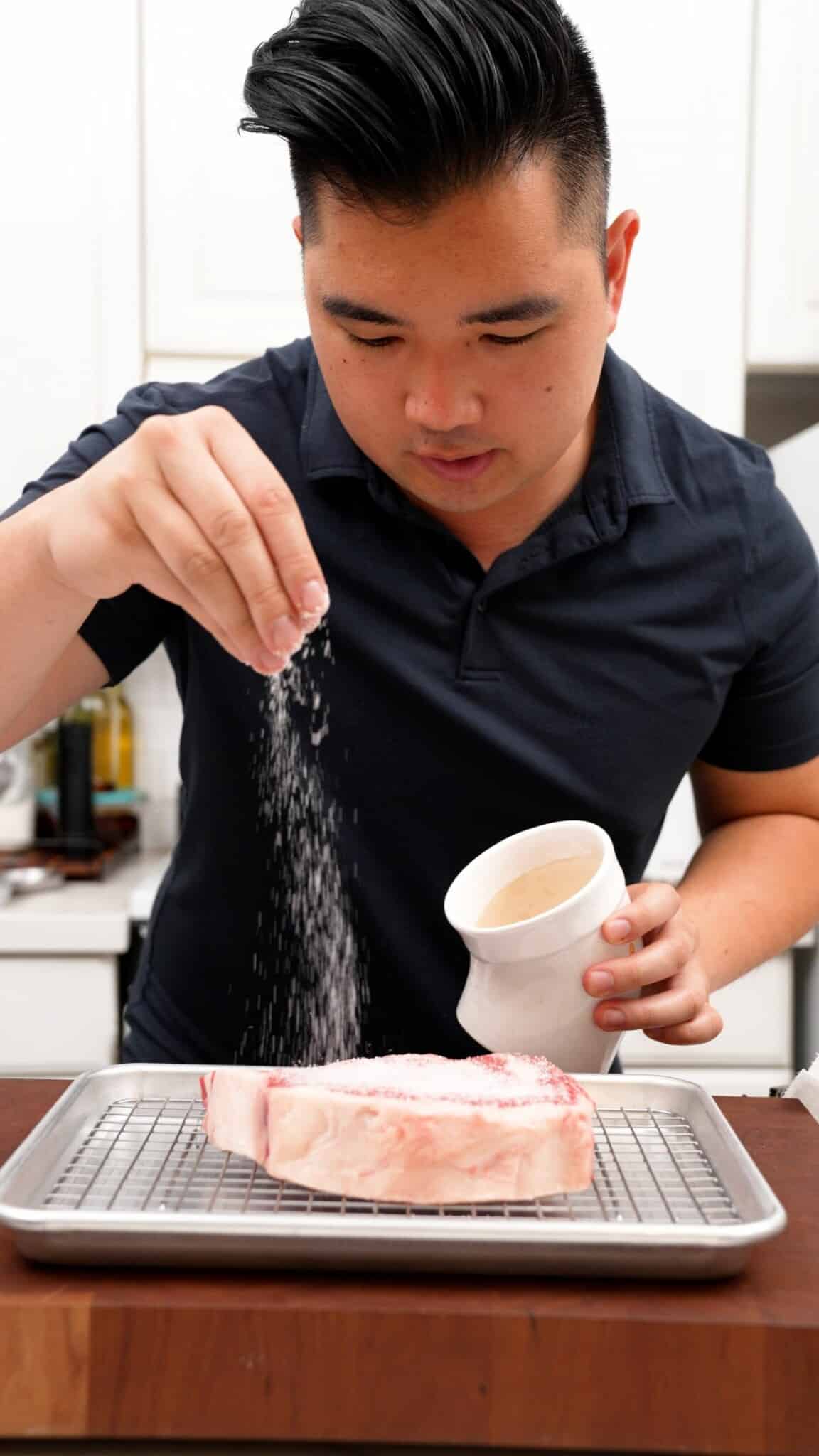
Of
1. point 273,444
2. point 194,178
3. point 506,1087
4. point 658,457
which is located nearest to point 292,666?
point 273,444

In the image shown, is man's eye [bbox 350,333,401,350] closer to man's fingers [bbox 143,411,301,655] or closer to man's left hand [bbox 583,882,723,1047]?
man's fingers [bbox 143,411,301,655]

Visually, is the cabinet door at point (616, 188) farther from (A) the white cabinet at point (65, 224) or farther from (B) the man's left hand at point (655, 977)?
(B) the man's left hand at point (655, 977)

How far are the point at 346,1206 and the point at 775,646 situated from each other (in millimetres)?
742

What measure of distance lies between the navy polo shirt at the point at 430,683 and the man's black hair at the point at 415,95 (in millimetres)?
336

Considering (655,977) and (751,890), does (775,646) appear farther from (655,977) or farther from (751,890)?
(655,977)

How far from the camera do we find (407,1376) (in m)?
0.63

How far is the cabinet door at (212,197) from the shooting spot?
2.43 metres

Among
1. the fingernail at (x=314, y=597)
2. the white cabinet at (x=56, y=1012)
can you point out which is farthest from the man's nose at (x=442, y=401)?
the white cabinet at (x=56, y=1012)

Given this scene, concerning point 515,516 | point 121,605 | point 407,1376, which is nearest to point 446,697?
point 515,516

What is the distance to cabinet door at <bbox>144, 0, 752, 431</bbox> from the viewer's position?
2.44 metres

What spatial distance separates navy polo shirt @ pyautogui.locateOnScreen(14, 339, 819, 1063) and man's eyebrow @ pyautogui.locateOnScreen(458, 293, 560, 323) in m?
0.31

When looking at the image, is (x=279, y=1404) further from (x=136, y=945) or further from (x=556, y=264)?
(x=136, y=945)

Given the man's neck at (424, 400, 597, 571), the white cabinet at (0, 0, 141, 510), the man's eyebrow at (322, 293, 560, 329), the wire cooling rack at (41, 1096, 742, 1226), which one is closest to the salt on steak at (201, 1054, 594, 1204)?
the wire cooling rack at (41, 1096, 742, 1226)

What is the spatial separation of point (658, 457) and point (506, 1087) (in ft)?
2.18
